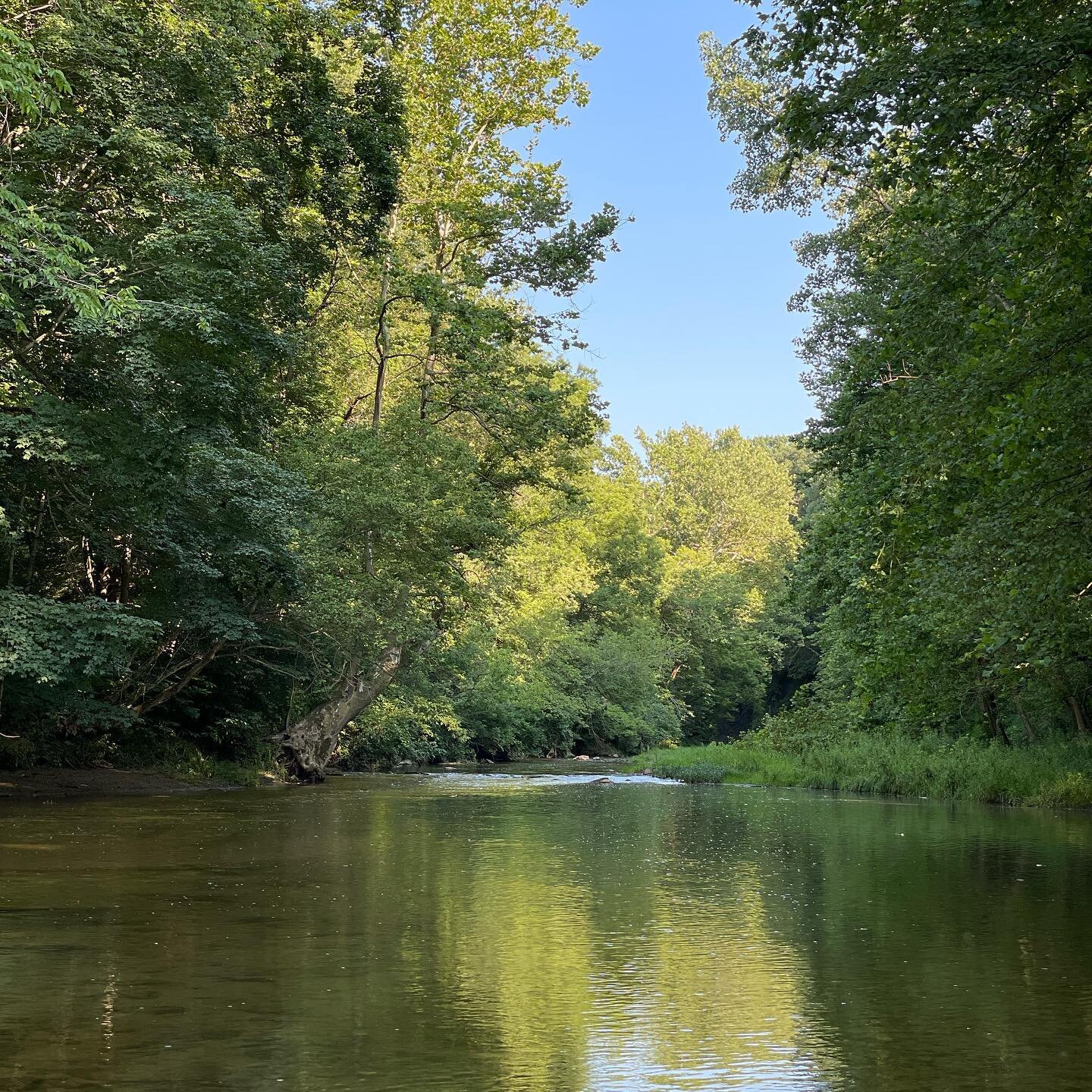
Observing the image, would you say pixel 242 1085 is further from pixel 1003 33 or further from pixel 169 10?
pixel 169 10

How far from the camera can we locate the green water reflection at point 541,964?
17.9 feet

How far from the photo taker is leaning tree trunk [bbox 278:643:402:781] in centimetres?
3234

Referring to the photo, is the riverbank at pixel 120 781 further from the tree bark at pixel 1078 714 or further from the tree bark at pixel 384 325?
the tree bark at pixel 1078 714

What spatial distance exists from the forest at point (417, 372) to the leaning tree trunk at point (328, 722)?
13 centimetres

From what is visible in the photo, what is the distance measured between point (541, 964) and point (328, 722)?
26.2 meters

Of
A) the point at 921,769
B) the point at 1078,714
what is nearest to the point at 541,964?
the point at 921,769

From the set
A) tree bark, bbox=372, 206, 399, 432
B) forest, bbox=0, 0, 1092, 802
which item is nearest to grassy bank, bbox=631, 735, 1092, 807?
forest, bbox=0, 0, 1092, 802

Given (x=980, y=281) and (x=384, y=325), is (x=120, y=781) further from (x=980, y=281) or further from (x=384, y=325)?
(x=980, y=281)

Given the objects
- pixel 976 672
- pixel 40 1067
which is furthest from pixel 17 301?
pixel 976 672

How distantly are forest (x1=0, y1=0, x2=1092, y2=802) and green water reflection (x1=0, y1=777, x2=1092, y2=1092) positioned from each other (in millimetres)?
4726

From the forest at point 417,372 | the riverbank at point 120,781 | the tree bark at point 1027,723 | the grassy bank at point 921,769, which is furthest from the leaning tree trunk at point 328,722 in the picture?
the tree bark at point 1027,723

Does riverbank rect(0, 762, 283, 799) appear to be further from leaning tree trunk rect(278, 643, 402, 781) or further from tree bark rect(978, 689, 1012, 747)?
tree bark rect(978, 689, 1012, 747)

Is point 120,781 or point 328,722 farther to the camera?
point 328,722

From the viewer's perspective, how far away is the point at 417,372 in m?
37.7
